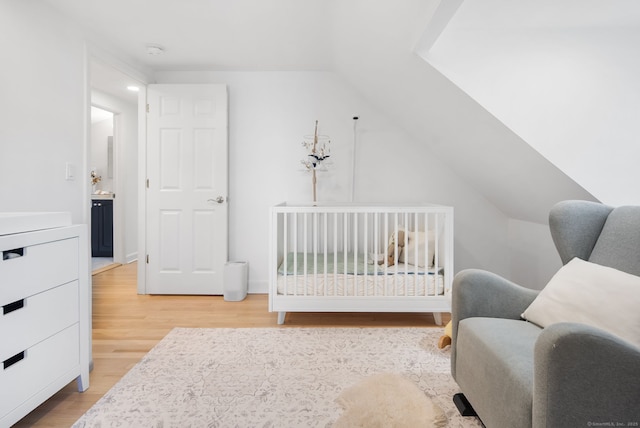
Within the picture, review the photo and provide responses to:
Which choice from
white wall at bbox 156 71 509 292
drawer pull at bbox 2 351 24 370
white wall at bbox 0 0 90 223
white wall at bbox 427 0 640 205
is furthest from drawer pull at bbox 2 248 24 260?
white wall at bbox 427 0 640 205

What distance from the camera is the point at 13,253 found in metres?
1.23

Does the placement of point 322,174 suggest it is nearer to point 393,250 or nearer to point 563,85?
point 393,250

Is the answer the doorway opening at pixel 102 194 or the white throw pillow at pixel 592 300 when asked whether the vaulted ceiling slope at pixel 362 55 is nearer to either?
the white throw pillow at pixel 592 300

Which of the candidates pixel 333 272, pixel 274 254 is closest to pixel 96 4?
pixel 274 254

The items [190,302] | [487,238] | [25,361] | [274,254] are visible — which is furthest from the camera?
[487,238]

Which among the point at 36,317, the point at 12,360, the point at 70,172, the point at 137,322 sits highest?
the point at 70,172

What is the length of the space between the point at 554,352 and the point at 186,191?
10.1 ft

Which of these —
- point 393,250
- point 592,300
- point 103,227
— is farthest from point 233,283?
point 103,227

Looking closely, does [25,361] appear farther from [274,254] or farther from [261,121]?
[261,121]

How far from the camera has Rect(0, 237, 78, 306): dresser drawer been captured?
120 cm

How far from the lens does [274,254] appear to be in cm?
230

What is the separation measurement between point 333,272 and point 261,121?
1729 mm

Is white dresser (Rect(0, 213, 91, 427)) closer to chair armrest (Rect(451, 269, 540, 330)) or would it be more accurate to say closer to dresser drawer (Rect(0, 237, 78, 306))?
dresser drawer (Rect(0, 237, 78, 306))

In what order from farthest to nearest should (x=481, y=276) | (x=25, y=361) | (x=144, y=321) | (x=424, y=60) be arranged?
(x=144, y=321)
(x=424, y=60)
(x=481, y=276)
(x=25, y=361)
